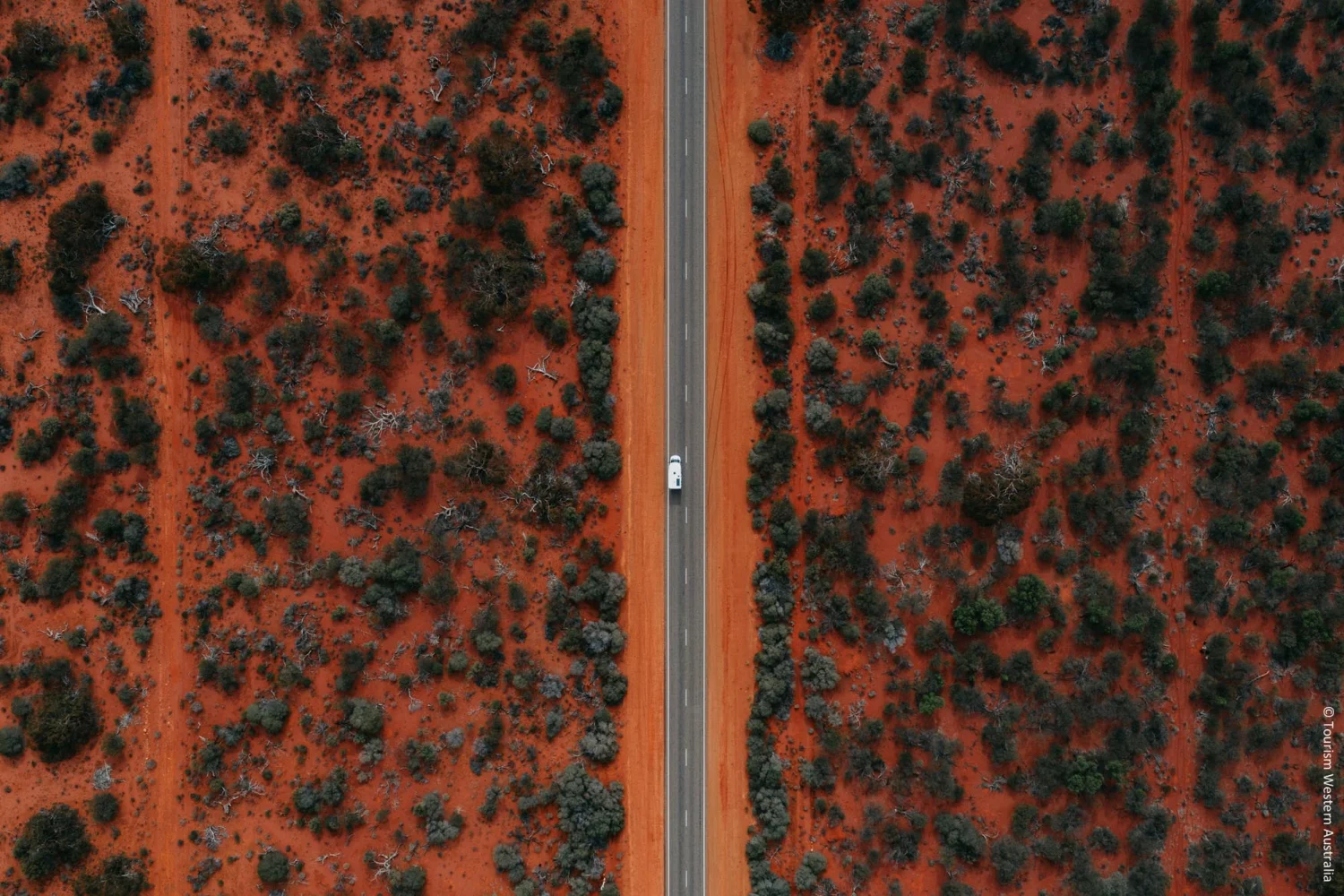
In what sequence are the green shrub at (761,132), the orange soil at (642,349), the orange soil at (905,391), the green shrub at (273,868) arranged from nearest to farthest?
the green shrub at (273,868)
the orange soil at (905,391)
the green shrub at (761,132)
the orange soil at (642,349)

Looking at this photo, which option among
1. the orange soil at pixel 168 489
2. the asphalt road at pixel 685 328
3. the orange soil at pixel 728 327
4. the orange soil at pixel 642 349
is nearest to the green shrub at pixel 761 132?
the orange soil at pixel 728 327

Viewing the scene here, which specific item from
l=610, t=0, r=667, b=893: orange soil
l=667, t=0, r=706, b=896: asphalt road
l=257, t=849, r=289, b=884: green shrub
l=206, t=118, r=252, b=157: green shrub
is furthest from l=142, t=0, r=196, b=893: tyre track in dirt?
l=667, t=0, r=706, b=896: asphalt road

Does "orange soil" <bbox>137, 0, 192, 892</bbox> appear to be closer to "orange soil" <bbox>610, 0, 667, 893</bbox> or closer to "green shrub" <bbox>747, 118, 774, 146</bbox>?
"orange soil" <bbox>610, 0, 667, 893</bbox>

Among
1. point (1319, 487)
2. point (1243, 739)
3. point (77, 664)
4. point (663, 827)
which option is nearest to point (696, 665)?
point (663, 827)

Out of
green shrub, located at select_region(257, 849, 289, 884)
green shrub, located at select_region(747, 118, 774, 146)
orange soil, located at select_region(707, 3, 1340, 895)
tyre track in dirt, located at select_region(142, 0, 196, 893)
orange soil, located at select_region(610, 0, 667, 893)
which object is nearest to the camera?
green shrub, located at select_region(257, 849, 289, 884)

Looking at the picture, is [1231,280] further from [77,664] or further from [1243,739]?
[77,664]

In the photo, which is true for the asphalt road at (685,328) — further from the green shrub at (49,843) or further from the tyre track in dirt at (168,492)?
the green shrub at (49,843)

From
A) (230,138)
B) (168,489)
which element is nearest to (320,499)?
(168,489)
